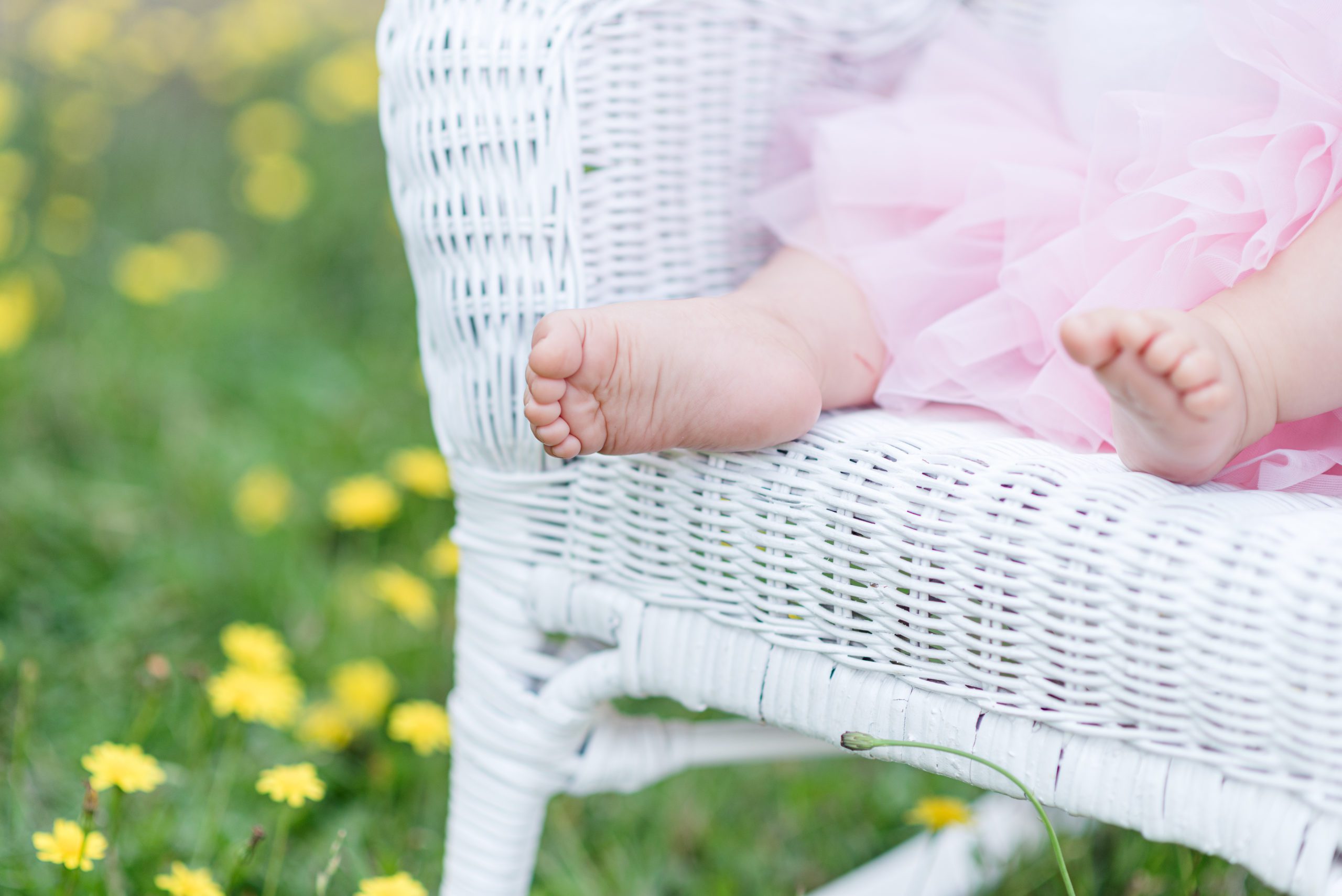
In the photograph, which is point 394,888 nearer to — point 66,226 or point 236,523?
point 236,523

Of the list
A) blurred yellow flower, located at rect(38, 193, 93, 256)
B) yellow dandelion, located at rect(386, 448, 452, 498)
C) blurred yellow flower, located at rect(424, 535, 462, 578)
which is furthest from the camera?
blurred yellow flower, located at rect(38, 193, 93, 256)

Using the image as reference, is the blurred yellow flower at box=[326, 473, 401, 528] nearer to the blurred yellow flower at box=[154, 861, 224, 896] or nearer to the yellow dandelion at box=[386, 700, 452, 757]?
the yellow dandelion at box=[386, 700, 452, 757]

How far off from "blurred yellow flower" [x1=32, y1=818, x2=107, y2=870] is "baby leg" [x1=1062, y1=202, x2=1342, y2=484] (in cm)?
67

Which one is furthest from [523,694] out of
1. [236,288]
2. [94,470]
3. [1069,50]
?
[236,288]

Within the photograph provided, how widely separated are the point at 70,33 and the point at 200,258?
570mm

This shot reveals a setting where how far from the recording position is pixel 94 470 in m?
1.53

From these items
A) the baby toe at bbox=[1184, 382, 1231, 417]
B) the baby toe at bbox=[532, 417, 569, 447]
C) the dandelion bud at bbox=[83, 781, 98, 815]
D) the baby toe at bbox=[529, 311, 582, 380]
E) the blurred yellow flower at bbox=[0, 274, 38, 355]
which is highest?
the baby toe at bbox=[1184, 382, 1231, 417]

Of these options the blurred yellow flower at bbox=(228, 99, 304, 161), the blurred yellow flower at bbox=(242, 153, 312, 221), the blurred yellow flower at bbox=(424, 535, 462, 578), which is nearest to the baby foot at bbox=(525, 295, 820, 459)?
the blurred yellow flower at bbox=(424, 535, 462, 578)

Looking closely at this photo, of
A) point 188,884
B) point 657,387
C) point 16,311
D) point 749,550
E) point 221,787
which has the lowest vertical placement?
point 221,787

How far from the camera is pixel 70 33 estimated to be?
2100mm

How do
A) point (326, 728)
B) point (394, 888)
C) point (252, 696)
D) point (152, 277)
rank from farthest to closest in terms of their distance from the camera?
point (152, 277), point (326, 728), point (252, 696), point (394, 888)

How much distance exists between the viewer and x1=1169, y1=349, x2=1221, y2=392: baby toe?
0.58 metres

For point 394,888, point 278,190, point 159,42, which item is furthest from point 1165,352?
point 159,42

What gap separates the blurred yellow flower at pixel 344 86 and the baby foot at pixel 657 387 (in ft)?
5.40
